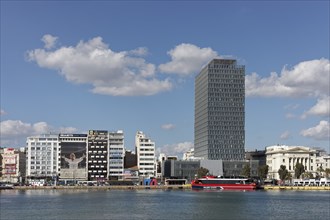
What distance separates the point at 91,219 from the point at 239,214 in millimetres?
28919

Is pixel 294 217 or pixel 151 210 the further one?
pixel 151 210

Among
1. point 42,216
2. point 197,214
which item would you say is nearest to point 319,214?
point 197,214

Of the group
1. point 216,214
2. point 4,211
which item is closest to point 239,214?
point 216,214

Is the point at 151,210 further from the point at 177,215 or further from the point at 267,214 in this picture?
the point at 267,214

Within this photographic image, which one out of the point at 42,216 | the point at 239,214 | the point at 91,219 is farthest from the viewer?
the point at 239,214

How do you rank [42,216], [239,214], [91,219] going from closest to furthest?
[91,219], [42,216], [239,214]

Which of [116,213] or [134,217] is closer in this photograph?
[134,217]

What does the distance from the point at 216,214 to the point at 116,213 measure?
60.0 feet

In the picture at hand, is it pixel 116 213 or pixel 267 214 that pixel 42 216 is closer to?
pixel 116 213

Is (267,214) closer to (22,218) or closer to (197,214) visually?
(197,214)

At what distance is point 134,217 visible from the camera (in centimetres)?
9938

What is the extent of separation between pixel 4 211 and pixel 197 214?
37.1 meters

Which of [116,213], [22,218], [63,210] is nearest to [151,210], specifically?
[116,213]

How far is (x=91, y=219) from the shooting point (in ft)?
310
